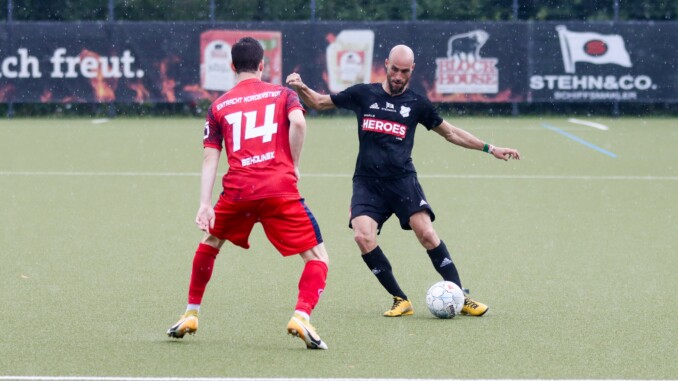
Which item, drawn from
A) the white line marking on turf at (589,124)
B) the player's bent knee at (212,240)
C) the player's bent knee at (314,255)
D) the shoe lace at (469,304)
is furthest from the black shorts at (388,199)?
the white line marking on turf at (589,124)

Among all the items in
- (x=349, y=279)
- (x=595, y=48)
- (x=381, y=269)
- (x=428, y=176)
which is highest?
(x=381, y=269)

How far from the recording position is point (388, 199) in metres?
7.94

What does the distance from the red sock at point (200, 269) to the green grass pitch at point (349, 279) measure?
0.25 metres

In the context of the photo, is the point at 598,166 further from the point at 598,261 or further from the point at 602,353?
the point at 602,353

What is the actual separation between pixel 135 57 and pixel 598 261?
67.5ft

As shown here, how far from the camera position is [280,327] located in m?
7.39

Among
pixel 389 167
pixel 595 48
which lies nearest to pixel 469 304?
pixel 389 167

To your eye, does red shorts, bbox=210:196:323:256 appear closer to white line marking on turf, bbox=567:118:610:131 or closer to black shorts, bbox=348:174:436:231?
black shorts, bbox=348:174:436:231

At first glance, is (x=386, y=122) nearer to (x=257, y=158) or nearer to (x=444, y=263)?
(x=444, y=263)

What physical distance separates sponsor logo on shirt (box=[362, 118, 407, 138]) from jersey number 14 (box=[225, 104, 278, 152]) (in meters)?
1.33

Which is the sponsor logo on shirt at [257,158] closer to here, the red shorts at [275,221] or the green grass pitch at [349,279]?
the red shorts at [275,221]

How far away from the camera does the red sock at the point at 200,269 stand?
6.88m

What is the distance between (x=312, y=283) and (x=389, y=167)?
1.40m

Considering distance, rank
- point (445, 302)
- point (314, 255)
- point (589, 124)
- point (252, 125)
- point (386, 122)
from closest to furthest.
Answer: point (252, 125), point (314, 255), point (445, 302), point (386, 122), point (589, 124)
